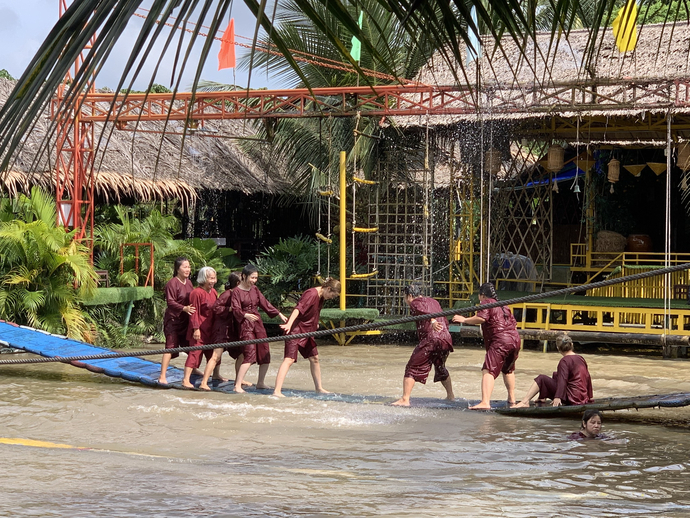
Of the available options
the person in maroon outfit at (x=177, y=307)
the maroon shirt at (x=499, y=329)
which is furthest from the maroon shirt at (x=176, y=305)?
the maroon shirt at (x=499, y=329)

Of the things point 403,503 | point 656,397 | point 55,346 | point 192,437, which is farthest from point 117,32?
point 55,346

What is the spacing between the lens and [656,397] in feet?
28.9

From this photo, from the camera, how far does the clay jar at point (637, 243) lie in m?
21.0

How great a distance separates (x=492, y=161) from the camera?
16969 millimetres

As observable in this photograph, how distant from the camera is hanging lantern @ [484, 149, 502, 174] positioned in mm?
16750

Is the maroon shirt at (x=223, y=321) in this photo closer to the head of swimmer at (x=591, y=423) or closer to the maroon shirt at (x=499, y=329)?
the maroon shirt at (x=499, y=329)

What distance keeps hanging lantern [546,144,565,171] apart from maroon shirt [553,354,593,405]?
8472 millimetres

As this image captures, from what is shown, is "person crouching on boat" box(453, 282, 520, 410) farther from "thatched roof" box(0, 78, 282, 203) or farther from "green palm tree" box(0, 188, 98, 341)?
"thatched roof" box(0, 78, 282, 203)

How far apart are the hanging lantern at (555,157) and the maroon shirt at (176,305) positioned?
862 cm

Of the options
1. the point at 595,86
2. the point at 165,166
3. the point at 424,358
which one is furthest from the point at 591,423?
the point at 165,166

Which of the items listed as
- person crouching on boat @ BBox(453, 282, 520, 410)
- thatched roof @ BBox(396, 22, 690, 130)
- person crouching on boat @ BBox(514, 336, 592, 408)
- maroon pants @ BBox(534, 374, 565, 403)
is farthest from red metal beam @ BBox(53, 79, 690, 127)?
person crouching on boat @ BBox(514, 336, 592, 408)

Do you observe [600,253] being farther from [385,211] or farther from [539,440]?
[539,440]

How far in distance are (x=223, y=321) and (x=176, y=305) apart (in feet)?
2.05

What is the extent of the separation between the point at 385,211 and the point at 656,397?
9967mm
